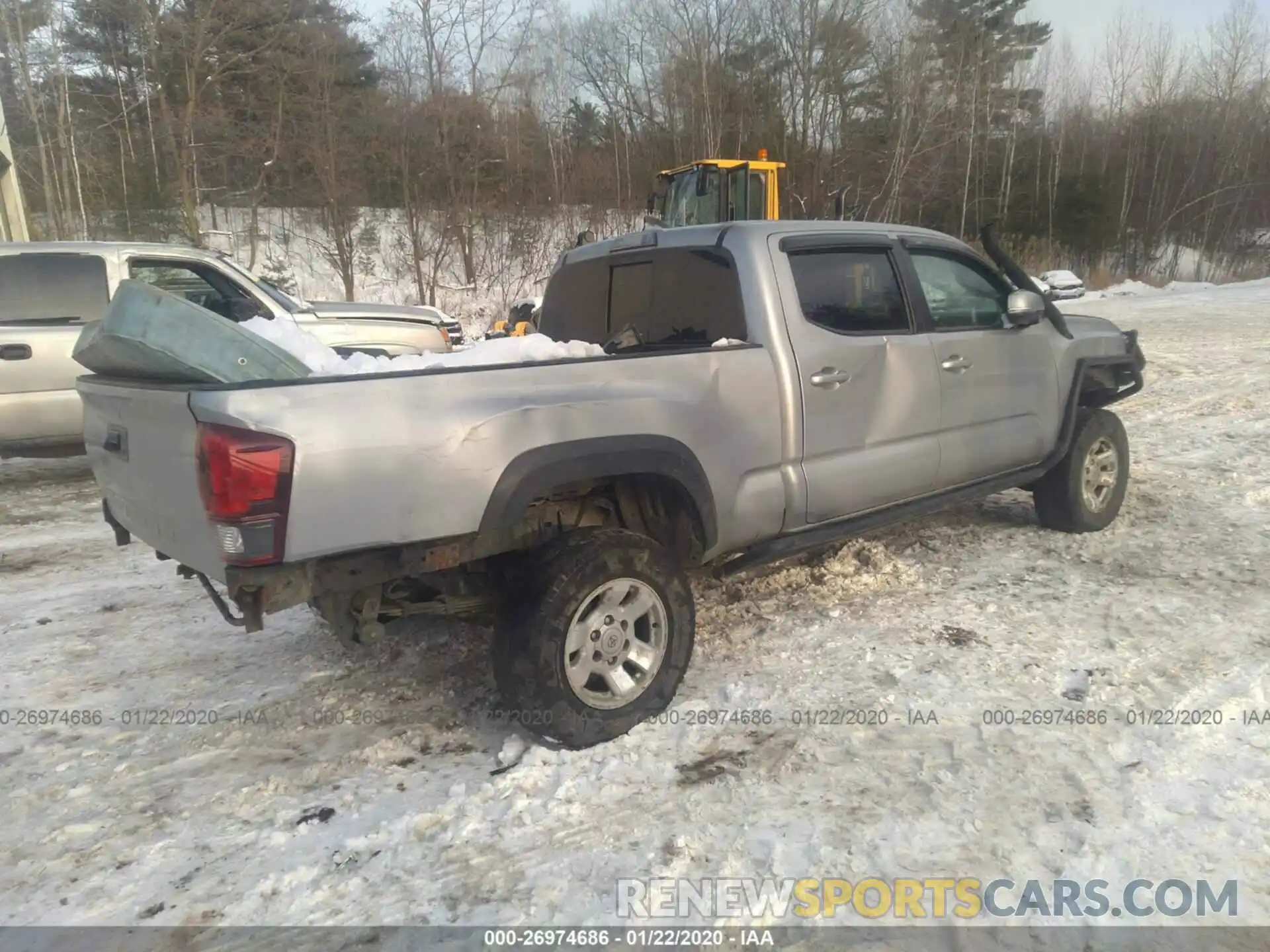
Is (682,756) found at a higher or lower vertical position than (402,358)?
lower

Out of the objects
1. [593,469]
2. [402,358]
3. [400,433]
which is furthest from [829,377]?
[400,433]

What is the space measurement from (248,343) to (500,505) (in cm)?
105

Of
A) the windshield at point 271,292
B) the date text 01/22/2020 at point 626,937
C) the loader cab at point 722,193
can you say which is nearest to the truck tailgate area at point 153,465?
the date text 01/22/2020 at point 626,937

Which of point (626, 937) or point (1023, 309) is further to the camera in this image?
point (1023, 309)

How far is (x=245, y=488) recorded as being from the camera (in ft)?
7.75

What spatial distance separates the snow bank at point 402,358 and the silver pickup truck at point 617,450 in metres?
0.29

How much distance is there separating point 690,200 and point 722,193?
110 centimetres

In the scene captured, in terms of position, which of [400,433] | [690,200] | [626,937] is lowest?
[626,937]

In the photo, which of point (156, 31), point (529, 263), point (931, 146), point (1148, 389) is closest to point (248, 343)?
point (1148, 389)

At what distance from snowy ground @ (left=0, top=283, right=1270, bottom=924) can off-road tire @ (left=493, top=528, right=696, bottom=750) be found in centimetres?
12

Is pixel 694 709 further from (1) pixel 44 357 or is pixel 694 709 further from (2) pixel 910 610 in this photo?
(1) pixel 44 357

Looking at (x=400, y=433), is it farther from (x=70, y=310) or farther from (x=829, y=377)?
(x=70, y=310)

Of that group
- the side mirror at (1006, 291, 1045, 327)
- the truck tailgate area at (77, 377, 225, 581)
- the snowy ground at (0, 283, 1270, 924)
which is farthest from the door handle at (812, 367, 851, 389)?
the truck tailgate area at (77, 377, 225, 581)

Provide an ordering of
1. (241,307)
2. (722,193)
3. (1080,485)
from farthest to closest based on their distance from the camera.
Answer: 1. (722,193)
2. (241,307)
3. (1080,485)
